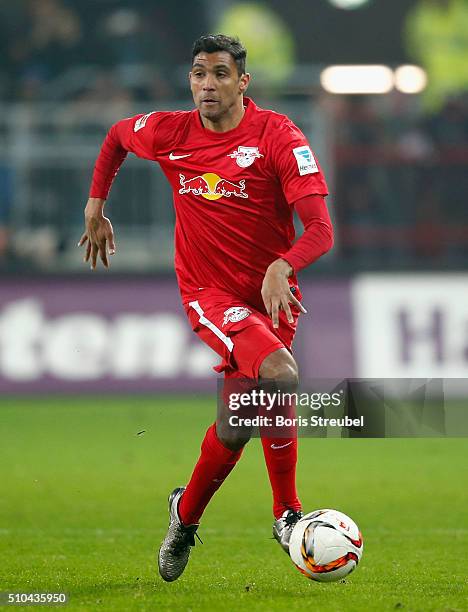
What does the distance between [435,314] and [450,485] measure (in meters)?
4.29

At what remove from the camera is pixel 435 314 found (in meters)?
12.2

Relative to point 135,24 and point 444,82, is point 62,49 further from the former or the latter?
point 444,82

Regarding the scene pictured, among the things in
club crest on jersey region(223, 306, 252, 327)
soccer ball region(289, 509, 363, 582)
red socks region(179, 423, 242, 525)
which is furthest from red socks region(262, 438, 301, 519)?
club crest on jersey region(223, 306, 252, 327)

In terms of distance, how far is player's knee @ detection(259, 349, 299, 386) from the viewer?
476 centimetres

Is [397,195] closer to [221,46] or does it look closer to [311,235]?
[221,46]

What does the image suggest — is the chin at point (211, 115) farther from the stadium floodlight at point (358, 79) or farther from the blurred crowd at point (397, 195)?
the stadium floodlight at point (358, 79)

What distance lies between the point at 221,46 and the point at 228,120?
315 millimetres

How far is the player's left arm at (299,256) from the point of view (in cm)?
462

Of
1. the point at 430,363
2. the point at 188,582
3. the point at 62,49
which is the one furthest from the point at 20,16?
the point at 188,582

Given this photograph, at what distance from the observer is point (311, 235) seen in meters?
4.82

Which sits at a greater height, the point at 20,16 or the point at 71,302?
the point at 20,16

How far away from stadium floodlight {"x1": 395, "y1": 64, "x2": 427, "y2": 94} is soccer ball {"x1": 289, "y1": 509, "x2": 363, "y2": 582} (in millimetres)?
10214

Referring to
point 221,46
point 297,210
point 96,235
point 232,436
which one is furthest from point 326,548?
point 221,46

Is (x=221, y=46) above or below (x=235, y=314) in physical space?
above
